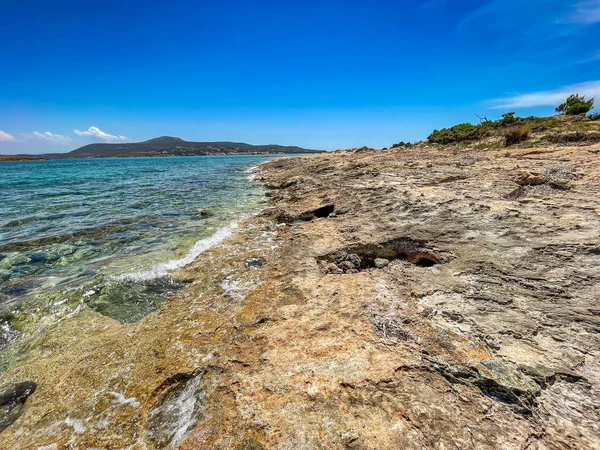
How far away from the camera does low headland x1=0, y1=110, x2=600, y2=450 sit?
9.19 ft

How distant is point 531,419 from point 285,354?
8.85 ft

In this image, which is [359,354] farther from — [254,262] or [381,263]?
[254,262]

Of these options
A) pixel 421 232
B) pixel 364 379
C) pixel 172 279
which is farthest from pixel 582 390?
pixel 172 279

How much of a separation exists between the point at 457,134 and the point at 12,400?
117ft

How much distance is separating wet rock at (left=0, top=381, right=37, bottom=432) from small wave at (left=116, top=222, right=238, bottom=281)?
3242 millimetres

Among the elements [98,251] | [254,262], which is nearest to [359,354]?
[254,262]

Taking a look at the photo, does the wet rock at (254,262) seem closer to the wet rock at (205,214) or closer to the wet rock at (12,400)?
the wet rock at (12,400)

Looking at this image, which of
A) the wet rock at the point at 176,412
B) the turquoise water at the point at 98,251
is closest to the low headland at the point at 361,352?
the wet rock at the point at 176,412

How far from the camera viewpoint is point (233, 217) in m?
13.7

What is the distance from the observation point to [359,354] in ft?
12.0

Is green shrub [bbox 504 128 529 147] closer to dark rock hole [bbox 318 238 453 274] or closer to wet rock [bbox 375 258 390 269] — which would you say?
dark rock hole [bbox 318 238 453 274]

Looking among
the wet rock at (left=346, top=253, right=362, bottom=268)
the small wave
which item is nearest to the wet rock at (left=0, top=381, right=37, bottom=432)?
A: the small wave

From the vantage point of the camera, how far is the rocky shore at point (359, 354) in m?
2.80

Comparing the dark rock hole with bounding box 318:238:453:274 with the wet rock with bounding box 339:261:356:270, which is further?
the wet rock with bounding box 339:261:356:270
